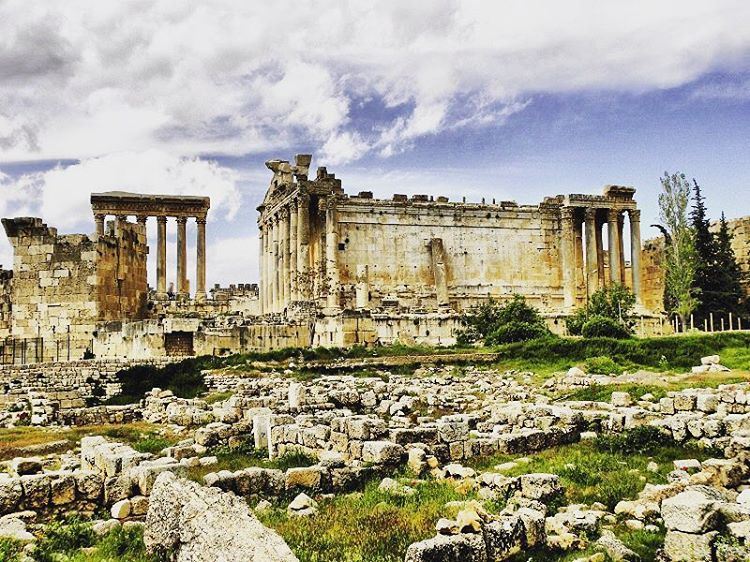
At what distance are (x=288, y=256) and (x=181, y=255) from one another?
8437mm

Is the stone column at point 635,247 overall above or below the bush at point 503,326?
above

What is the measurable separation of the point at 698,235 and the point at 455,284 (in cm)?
1512

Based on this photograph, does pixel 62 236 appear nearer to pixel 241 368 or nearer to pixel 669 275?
pixel 241 368

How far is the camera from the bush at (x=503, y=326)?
34500mm

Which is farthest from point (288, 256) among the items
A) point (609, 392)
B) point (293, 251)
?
point (609, 392)

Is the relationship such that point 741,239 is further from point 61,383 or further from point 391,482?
point 391,482

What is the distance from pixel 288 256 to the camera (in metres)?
46.6

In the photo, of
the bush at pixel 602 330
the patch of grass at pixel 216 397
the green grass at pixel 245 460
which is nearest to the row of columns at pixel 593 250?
the bush at pixel 602 330

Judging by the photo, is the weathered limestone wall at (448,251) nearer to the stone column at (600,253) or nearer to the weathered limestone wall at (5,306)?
the stone column at (600,253)

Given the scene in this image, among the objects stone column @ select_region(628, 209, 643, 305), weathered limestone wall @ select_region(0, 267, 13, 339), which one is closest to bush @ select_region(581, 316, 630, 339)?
stone column @ select_region(628, 209, 643, 305)

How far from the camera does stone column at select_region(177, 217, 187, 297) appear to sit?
50.4m

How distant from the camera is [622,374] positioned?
23.7 metres

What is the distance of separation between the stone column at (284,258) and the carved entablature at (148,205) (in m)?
6.52

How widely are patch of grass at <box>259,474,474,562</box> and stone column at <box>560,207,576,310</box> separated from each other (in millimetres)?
43325
